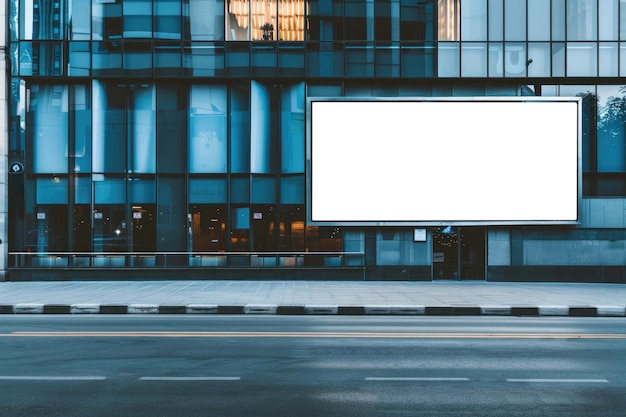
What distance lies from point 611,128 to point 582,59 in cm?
310

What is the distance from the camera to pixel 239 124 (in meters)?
23.4

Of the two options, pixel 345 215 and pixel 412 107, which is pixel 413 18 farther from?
pixel 345 215

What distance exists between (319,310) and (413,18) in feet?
46.0

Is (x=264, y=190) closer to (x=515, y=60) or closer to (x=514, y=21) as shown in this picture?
(x=515, y=60)

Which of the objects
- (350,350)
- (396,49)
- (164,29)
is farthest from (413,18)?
(350,350)

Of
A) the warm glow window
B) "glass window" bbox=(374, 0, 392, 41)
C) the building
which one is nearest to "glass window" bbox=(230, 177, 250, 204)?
the building

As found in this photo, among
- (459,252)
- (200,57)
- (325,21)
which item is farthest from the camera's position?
(459,252)

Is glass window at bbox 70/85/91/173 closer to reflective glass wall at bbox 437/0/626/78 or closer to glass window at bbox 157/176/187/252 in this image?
glass window at bbox 157/176/187/252

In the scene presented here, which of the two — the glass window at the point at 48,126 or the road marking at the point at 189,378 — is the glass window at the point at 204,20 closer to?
the glass window at the point at 48,126

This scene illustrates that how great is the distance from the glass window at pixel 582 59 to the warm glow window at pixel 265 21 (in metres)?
10.9

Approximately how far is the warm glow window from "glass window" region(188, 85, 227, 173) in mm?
2436

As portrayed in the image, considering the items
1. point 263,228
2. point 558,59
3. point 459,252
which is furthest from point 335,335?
point 558,59

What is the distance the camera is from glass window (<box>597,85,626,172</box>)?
2341 centimetres

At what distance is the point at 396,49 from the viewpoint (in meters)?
23.2
